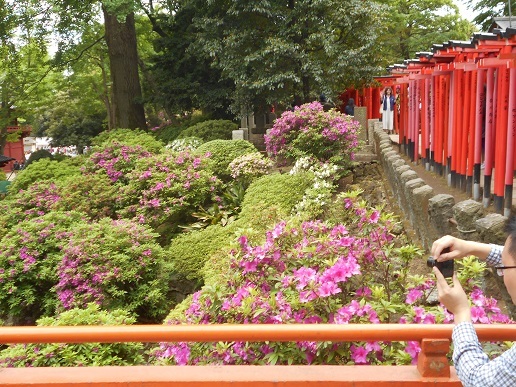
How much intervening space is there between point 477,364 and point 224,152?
1030cm

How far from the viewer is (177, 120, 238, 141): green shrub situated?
51.2 feet

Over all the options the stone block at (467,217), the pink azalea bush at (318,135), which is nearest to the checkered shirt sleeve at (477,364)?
the stone block at (467,217)

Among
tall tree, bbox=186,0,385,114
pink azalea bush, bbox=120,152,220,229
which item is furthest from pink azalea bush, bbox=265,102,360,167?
tall tree, bbox=186,0,385,114

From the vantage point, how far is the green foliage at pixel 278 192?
28.0 feet

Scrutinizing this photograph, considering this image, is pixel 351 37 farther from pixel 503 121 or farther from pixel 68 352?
pixel 68 352

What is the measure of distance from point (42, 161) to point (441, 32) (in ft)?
63.5

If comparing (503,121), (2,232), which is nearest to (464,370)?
(503,121)

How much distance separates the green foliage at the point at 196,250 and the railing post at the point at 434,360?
A: 533 centimetres

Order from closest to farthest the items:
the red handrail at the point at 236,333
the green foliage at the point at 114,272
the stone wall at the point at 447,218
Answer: the red handrail at the point at 236,333
the stone wall at the point at 447,218
the green foliage at the point at 114,272

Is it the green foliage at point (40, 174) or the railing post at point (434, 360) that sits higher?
the railing post at point (434, 360)

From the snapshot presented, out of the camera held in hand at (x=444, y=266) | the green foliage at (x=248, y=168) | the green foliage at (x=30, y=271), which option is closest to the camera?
the camera held in hand at (x=444, y=266)

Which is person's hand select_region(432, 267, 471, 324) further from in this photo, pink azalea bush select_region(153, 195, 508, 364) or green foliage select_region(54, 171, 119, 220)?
green foliage select_region(54, 171, 119, 220)

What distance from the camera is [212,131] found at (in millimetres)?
15734

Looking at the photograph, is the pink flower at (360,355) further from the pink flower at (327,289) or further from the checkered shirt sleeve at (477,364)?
the checkered shirt sleeve at (477,364)
